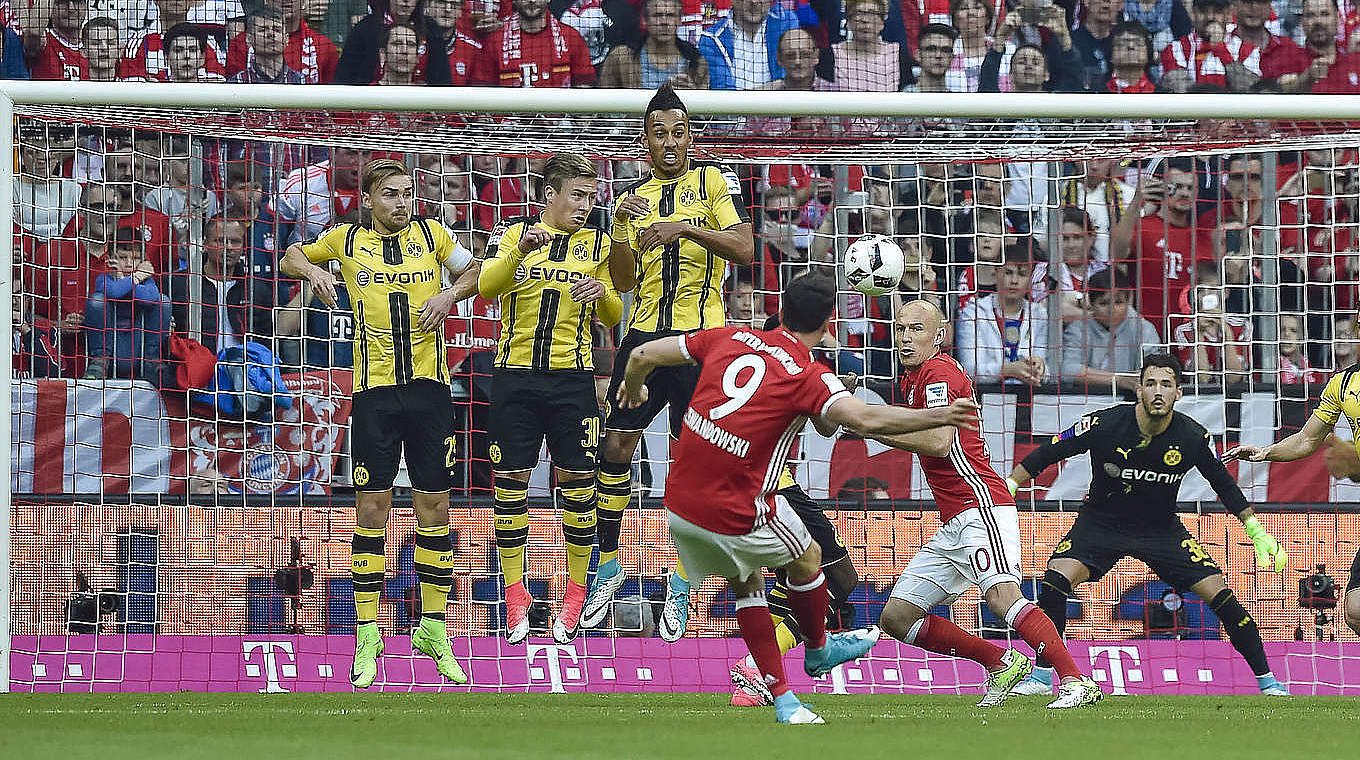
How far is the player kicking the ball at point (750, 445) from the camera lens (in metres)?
6.26

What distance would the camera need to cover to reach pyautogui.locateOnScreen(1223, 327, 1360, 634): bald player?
332 inches

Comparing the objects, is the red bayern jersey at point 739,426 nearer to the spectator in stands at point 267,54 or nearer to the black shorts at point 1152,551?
the black shorts at point 1152,551

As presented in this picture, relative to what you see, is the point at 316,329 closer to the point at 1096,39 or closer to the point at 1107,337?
the point at 1107,337

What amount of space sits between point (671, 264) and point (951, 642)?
89.0 inches

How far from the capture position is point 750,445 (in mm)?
6328

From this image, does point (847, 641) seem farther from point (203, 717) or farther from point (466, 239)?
point (466, 239)

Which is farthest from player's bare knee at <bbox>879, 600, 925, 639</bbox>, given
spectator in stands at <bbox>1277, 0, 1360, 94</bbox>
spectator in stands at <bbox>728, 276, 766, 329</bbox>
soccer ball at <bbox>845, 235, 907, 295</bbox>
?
spectator in stands at <bbox>1277, 0, 1360, 94</bbox>

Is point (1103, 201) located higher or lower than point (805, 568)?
higher

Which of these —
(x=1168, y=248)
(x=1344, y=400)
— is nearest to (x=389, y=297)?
(x=1344, y=400)

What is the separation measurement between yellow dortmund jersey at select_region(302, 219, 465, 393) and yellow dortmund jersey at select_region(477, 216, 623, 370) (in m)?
0.31

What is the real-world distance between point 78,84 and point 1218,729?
600cm

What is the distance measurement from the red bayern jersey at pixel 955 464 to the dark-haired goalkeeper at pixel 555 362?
1702mm

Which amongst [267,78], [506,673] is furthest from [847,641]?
[267,78]

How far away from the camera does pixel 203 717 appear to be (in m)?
6.91
